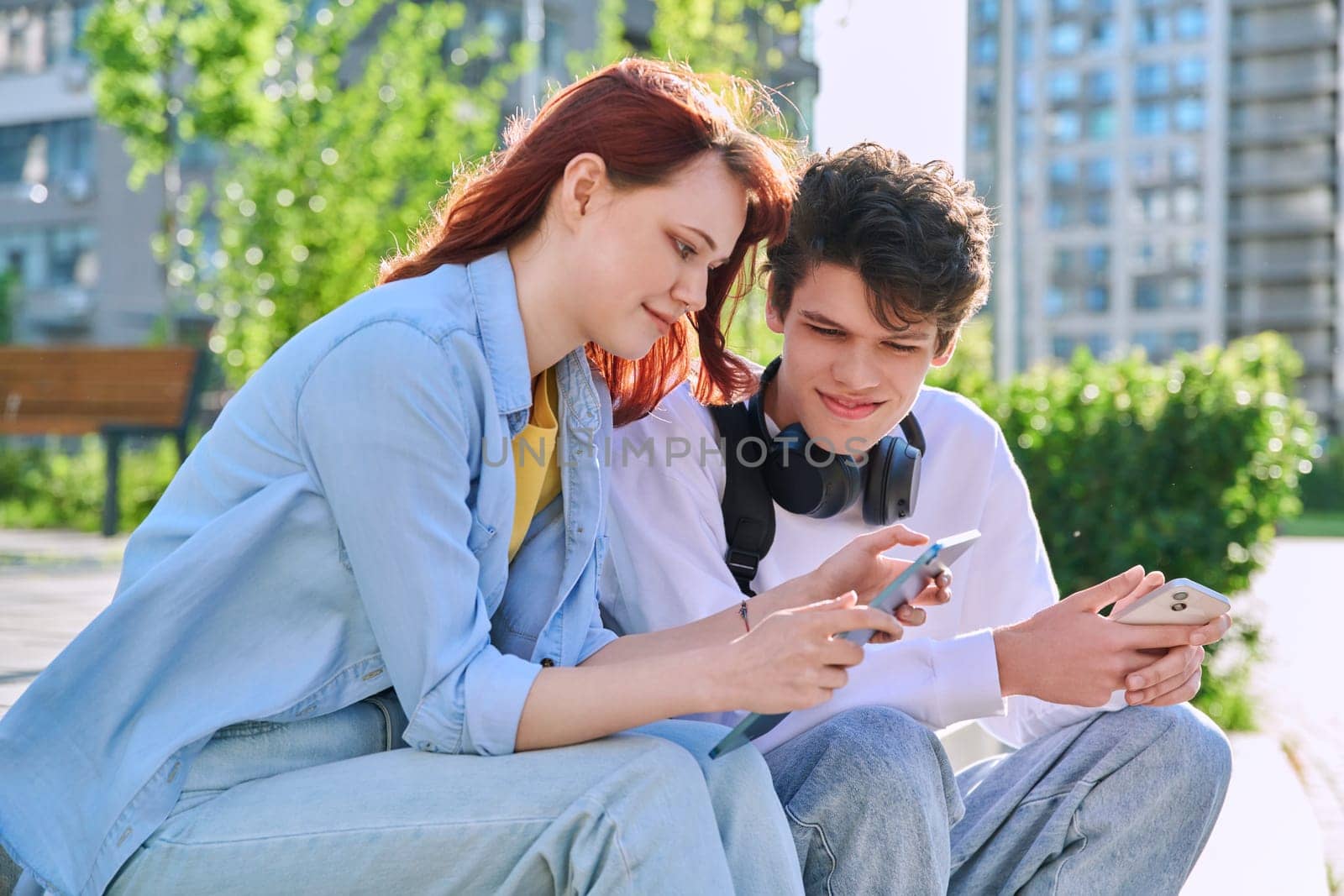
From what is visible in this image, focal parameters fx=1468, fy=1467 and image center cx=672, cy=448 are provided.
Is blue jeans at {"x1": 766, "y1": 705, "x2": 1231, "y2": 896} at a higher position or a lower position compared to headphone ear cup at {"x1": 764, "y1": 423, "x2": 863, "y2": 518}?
lower

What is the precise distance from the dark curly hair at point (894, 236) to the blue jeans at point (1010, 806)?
0.83 metres

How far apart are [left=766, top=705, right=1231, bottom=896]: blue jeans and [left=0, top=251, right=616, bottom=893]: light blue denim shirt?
63 cm

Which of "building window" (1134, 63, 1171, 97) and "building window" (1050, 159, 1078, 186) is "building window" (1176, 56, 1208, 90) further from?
"building window" (1050, 159, 1078, 186)

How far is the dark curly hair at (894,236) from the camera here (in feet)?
9.21

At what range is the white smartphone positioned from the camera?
94.3 inches

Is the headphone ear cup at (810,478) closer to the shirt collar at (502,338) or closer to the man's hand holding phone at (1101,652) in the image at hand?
the man's hand holding phone at (1101,652)

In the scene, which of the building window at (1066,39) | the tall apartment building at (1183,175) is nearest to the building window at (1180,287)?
the tall apartment building at (1183,175)

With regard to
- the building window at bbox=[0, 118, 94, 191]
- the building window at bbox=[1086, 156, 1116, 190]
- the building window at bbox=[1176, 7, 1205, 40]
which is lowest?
the building window at bbox=[0, 118, 94, 191]

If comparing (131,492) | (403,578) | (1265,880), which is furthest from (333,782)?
(131,492)

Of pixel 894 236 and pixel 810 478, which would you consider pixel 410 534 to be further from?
pixel 894 236

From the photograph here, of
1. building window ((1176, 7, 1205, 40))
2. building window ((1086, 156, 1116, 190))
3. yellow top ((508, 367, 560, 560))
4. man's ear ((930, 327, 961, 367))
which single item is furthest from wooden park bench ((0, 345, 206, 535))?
building window ((1176, 7, 1205, 40))

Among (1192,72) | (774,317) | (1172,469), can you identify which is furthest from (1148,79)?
(774,317)

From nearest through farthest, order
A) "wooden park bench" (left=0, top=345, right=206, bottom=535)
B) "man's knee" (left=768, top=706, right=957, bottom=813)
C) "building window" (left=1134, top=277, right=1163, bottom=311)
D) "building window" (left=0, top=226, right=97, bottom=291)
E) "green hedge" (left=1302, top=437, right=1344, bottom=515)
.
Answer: "man's knee" (left=768, top=706, right=957, bottom=813), "wooden park bench" (left=0, top=345, right=206, bottom=535), "building window" (left=0, top=226, right=97, bottom=291), "green hedge" (left=1302, top=437, right=1344, bottom=515), "building window" (left=1134, top=277, right=1163, bottom=311)

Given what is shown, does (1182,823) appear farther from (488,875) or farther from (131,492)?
(131,492)
